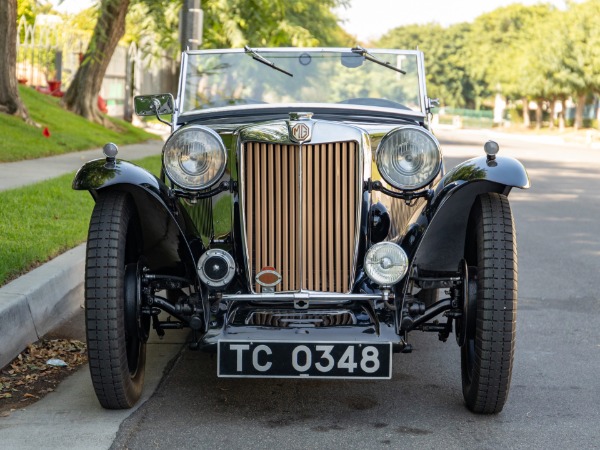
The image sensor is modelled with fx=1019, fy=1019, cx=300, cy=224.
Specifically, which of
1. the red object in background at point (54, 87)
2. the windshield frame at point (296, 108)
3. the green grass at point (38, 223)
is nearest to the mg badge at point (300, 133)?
the windshield frame at point (296, 108)

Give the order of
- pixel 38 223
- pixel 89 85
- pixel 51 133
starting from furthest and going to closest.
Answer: pixel 89 85, pixel 51 133, pixel 38 223

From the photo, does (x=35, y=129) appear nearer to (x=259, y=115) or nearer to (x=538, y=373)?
(x=259, y=115)

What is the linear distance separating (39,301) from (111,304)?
169cm

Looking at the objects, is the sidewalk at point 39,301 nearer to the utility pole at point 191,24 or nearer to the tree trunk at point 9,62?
the utility pole at point 191,24

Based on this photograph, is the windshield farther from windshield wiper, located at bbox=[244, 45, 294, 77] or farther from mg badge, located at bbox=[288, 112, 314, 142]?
mg badge, located at bbox=[288, 112, 314, 142]

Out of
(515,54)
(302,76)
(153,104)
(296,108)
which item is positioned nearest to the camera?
(296,108)

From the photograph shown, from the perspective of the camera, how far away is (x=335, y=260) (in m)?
4.43

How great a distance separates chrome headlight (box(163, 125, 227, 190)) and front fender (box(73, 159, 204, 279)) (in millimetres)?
109

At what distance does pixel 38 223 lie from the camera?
805cm

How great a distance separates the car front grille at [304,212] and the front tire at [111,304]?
0.54m

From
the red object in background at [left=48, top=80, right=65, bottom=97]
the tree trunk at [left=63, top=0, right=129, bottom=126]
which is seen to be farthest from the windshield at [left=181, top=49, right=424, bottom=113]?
the red object in background at [left=48, top=80, right=65, bottom=97]

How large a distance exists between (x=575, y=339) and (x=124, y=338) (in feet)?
9.73

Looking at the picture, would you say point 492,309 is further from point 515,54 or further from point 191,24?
point 515,54

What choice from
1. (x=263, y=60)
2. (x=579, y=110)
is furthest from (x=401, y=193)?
(x=579, y=110)
